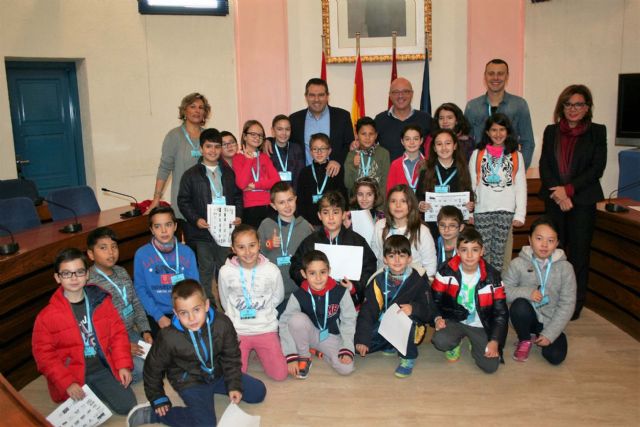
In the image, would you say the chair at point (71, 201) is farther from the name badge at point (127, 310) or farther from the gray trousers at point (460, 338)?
the gray trousers at point (460, 338)

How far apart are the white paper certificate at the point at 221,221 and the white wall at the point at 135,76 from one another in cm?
326

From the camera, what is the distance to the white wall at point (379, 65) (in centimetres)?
724

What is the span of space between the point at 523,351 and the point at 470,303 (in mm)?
476

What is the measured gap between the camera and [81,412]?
3057 mm

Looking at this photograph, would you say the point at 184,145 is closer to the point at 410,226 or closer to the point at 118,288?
the point at 118,288

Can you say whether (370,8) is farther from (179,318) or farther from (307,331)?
(179,318)

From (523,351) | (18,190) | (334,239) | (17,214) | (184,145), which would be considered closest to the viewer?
(523,351)

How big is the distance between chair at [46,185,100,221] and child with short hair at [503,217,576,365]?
12.3ft

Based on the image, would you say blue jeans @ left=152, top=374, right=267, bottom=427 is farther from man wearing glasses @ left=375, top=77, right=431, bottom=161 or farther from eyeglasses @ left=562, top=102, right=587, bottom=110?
eyeglasses @ left=562, top=102, right=587, bottom=110

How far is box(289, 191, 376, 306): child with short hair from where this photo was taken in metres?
4.07

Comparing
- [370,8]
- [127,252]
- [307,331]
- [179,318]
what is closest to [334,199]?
[307,331]

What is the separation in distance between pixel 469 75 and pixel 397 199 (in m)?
3.85

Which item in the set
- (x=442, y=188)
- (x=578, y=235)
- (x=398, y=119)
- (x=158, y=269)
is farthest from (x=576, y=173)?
(x=158, y=269)

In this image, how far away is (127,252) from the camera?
4738 mm
